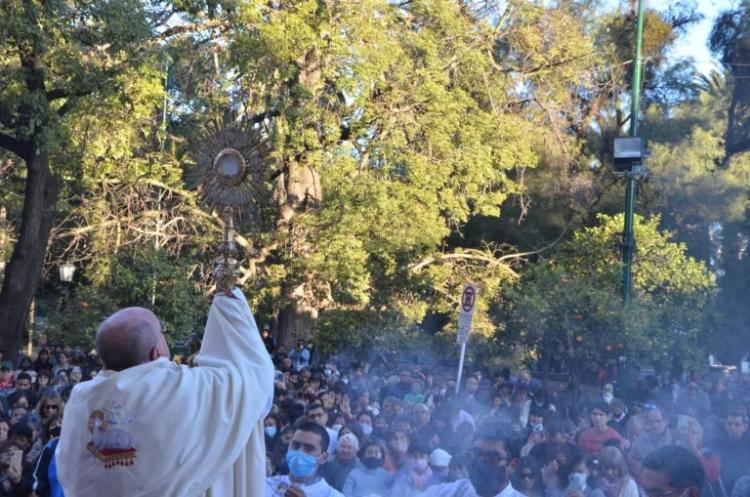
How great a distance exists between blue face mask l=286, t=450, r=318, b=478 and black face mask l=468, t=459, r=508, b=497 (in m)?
1.29

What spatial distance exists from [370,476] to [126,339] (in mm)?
4749

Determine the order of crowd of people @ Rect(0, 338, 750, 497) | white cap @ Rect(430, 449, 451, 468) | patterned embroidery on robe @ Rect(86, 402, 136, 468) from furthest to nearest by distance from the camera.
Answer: white cap @ Rect(430, 449, 451, 468)
crowd of people @ Rect(0, 338, 750, 497)
patterned embroidery on robe @ Rect(86, 402, 136, 468)

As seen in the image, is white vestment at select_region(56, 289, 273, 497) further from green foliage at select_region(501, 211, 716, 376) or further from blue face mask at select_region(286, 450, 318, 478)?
green foliage at select_region(501, 211, 716, 376)

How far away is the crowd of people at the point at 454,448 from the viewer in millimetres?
6680

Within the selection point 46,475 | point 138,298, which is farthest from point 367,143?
point 46,475

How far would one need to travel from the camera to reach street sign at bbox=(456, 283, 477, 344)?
43.8 ft

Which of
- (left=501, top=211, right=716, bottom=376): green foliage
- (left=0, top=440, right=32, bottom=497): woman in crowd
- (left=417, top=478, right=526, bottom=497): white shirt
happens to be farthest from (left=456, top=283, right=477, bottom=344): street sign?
(left=0, top=440, right=32, bottom=497): woman in crowd

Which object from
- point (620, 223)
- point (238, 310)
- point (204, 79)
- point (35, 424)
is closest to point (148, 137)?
point (204, 79)

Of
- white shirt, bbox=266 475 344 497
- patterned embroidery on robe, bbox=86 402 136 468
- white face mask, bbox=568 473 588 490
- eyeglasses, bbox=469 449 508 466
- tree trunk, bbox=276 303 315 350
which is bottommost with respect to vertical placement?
white shirt, bbox=266 475 344 497

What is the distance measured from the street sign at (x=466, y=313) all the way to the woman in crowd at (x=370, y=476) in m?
5.34

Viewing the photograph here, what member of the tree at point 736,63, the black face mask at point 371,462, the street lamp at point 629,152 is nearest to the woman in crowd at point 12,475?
the black face mask at point 371,462

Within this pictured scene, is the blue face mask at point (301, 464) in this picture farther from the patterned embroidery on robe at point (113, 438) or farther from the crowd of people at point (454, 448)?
the patterned embroidery on robe at point (113, 438)

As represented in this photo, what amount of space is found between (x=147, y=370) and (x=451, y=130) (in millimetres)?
20003

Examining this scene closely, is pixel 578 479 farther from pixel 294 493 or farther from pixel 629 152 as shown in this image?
pixel 629 152
